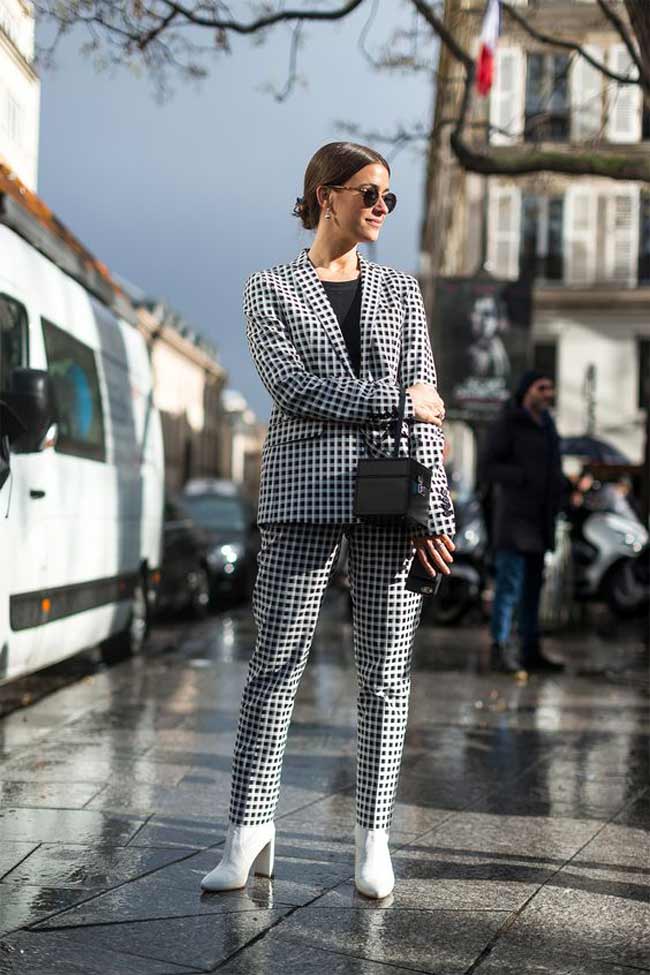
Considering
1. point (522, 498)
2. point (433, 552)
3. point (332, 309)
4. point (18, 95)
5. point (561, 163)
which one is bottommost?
point (433, 552)

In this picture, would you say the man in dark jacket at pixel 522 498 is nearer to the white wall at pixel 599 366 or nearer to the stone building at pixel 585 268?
the stone building at pixel 585 268

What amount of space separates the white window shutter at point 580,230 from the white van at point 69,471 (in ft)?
99.0

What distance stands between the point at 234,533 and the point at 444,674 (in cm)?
932

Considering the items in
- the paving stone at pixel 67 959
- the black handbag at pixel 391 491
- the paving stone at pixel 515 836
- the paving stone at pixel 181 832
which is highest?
the black handbag at pixel 391 491

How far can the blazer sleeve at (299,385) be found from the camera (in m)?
3.88

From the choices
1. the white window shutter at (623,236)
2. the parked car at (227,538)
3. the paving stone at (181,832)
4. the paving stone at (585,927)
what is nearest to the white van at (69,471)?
the paving stone at (181,832)

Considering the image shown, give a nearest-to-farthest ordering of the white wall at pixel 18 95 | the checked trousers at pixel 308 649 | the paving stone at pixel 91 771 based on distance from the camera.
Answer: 1. the checked trousers at pixel 308 649
2. the paving stone at pixel 91 771
3. the white wall at pixel 18 95

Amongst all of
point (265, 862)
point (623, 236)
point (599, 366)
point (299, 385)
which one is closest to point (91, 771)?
point (265, 862)

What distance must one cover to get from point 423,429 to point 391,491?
277 millimetres

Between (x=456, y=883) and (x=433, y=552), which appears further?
(x=456, y=883)

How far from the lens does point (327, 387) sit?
3885 millimetres

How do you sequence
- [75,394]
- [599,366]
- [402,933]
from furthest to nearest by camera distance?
[599,366] < [75,394] < [402,933]

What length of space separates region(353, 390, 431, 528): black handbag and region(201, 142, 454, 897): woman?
0.28 ft

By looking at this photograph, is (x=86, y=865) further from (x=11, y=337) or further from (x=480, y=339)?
(x=480, y=339)
